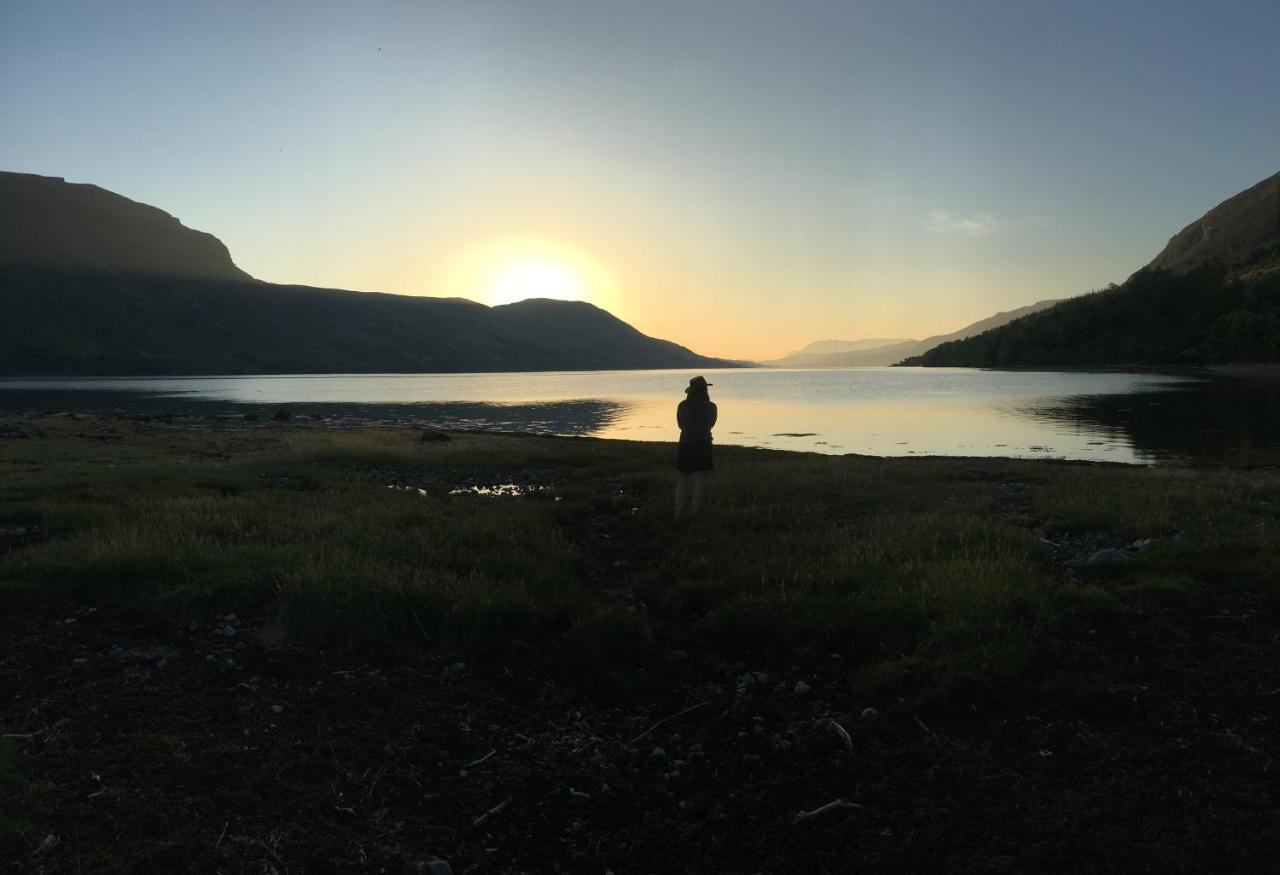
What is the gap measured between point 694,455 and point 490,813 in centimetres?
1261

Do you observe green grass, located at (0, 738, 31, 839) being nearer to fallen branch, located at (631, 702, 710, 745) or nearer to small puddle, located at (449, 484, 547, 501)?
fallen branch, located at (631, 702, 710, 745)

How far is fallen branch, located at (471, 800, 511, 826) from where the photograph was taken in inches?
260

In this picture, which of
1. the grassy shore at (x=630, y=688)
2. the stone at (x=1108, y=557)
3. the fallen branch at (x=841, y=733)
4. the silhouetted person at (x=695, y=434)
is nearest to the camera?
the grassy shore at (x=630, y=688)

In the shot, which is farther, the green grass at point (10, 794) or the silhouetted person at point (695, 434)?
the silhouetted person at point (695, 434)

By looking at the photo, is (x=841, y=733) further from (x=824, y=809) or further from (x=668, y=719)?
(x=668, y=719)

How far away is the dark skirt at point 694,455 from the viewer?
18688 millimetres

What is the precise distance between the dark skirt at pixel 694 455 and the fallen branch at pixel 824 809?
12.2m

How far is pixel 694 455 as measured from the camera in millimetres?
18703

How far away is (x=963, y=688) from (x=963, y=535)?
6609 mm

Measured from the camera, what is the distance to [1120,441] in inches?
1944

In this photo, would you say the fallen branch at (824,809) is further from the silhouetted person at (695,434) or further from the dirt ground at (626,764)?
the silhouetted person at (695,434)

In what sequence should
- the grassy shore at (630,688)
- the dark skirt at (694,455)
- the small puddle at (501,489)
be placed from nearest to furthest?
the grassy shore at (630,688) < the dark skirt at (694,455) < the small puddle at (501,489)

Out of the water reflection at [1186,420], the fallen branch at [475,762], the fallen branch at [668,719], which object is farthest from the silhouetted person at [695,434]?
the water reflection at [1186,420]

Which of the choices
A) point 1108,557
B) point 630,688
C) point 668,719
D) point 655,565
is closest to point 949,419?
point 1108,557
